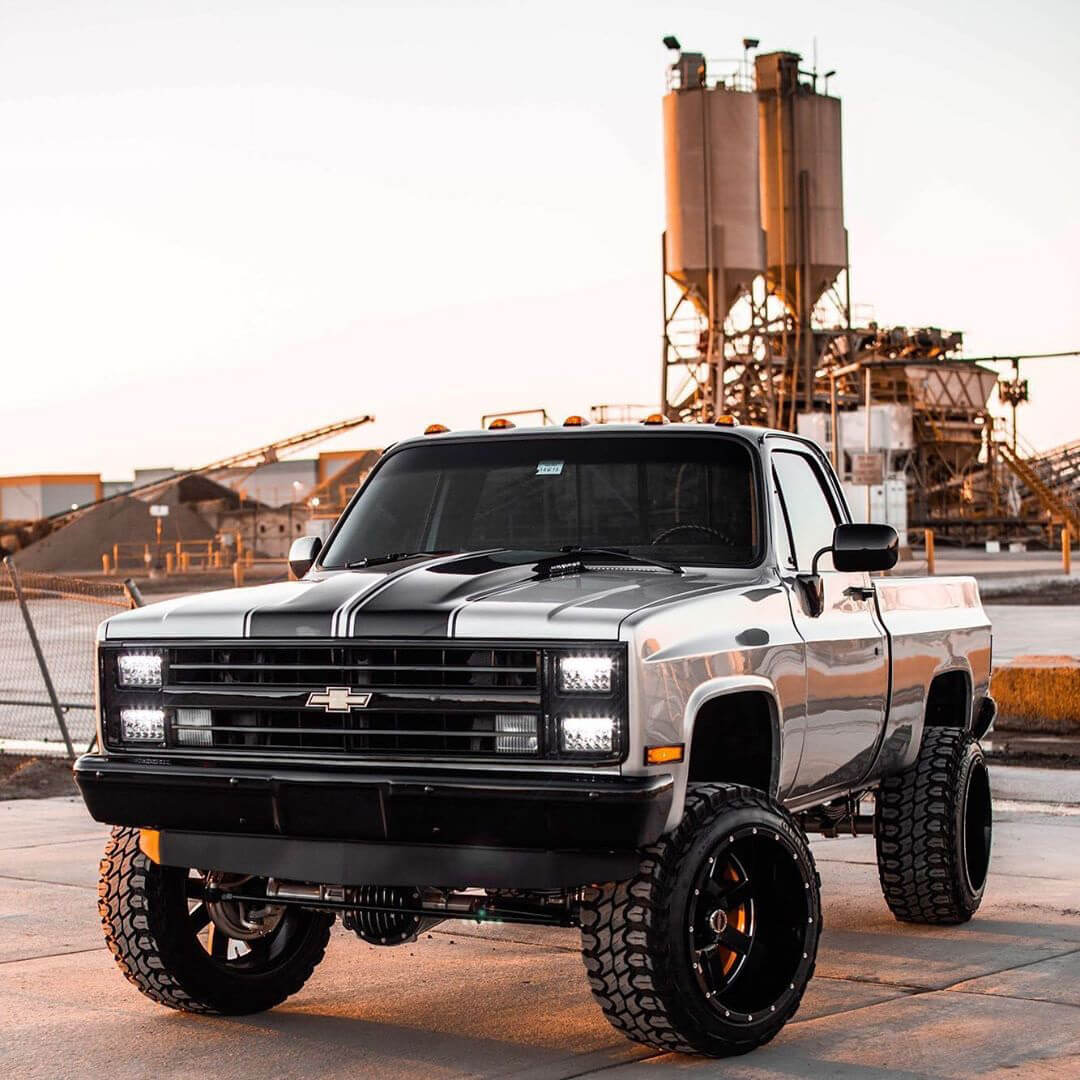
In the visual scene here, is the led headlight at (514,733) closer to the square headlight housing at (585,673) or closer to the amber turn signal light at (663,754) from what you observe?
the square headlight housing at (585,673)

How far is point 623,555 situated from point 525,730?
1.29 metres

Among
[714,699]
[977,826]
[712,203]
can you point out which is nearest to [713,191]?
[712,203]

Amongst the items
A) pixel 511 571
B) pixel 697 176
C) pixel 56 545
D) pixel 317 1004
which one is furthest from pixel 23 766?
pixel 56 545

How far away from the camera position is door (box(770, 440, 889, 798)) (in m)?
6.81

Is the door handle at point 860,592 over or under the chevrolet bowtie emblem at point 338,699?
over

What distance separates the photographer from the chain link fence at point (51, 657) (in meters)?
15.9

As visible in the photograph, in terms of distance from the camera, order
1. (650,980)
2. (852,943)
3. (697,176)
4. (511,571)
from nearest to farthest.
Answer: (650,980)
(511,571)
(852,943)
(697,176)

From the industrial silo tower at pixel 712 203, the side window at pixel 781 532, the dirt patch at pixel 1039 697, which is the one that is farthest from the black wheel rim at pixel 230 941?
the industrial silo tower at pixel 712 203

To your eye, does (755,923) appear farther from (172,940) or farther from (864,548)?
(172,940)

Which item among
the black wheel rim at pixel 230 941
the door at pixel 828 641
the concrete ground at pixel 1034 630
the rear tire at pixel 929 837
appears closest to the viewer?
the black wheel rim at pixel 230 941

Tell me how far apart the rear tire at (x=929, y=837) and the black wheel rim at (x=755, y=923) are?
2025 mm

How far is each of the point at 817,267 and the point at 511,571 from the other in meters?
79.9

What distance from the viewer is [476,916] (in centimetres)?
577

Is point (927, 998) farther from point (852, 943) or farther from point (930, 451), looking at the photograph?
point (930, 451)
